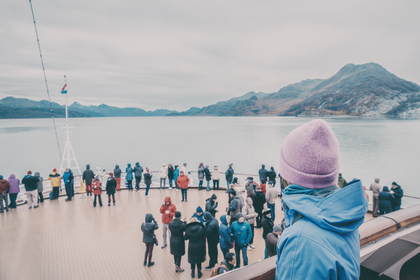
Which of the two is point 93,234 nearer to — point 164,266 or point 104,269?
point 104,269

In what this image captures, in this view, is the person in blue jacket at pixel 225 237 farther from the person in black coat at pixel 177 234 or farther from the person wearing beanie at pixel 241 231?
the person in black coat at pixel 177 234

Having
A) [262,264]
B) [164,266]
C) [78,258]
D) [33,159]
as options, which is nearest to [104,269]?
[78,258]

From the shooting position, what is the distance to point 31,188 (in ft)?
36.6

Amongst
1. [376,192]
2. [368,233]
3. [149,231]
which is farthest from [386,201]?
[368,233]

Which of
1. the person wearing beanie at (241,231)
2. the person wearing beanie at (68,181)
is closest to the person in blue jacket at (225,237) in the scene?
the person wearing beanie at (241,231)

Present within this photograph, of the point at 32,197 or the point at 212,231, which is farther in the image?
the point at 32,197

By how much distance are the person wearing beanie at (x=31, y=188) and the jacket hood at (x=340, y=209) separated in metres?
13.6

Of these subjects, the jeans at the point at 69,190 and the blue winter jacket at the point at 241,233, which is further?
the jeans at the point at 69,190

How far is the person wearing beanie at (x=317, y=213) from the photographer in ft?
2.85

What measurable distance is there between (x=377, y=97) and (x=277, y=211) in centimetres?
23444

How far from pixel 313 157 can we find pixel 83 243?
9796 millimetres

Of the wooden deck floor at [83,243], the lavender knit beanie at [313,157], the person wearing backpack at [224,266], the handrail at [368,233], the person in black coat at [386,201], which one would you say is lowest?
the wooden deck floor at [83,243]

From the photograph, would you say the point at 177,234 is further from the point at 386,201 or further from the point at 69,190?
the point at 69,190

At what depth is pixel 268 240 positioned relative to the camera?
4637mm
